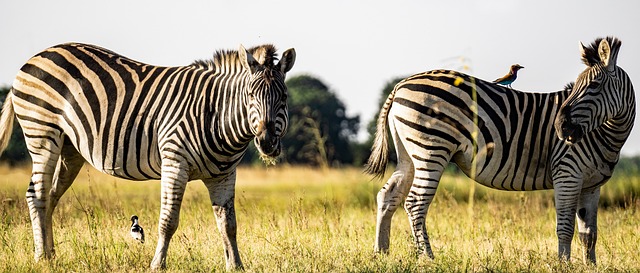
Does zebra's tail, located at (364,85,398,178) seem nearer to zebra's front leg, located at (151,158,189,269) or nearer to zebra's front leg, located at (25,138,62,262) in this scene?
zebra's front leg, located at (151,158,189,269)

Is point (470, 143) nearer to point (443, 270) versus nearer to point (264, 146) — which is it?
point (443, 270)

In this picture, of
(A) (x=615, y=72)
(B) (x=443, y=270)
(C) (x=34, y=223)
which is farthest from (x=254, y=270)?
(A) (x=615, y=72)

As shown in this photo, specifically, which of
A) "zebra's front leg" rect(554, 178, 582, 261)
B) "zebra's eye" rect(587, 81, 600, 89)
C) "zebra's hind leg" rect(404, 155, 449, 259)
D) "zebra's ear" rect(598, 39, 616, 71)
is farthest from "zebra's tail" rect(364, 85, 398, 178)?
"zebra's ear" rect(598, 39, 616, 71)

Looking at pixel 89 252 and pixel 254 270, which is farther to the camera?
pixel 89 252

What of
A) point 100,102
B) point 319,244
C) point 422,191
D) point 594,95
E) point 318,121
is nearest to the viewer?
point 100,102

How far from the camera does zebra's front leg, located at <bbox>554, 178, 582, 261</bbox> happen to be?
894cm

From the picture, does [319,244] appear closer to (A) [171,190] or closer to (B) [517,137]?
(A) [171,190]

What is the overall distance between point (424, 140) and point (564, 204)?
1.72 meters

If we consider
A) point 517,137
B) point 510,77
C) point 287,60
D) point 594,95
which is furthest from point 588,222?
point 287,60

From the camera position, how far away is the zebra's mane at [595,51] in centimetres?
901

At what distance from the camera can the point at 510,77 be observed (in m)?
10.4

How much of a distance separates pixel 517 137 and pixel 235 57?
136 inches

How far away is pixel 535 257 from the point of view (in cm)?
898

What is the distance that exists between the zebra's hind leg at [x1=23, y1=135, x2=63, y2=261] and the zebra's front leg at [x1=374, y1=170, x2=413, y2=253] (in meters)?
3.76
